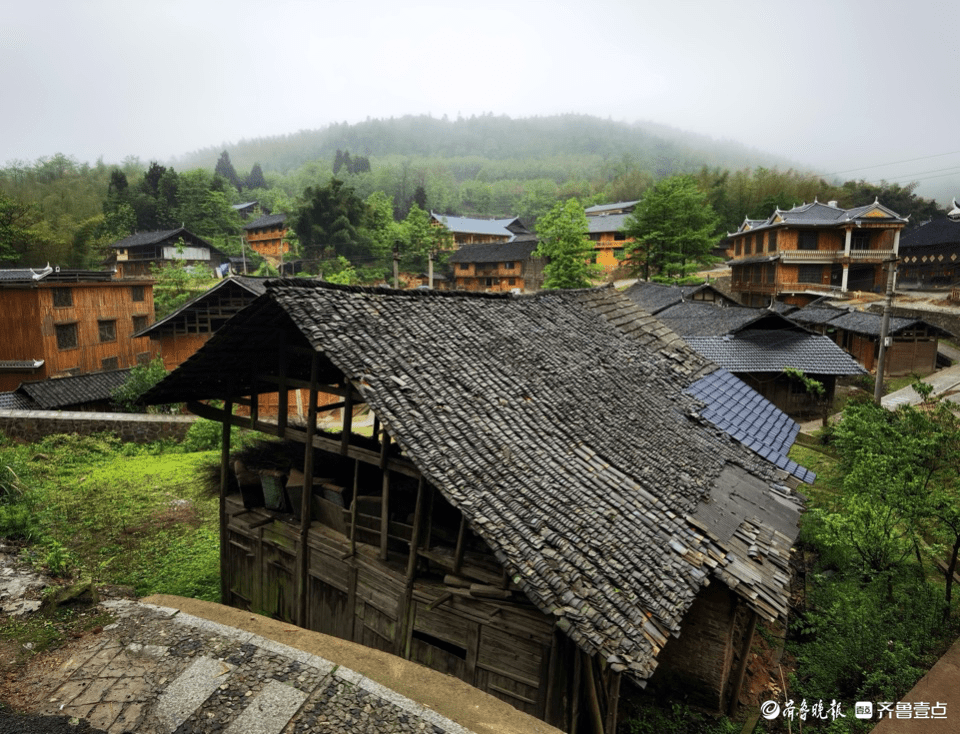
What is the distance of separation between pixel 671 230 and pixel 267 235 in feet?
149

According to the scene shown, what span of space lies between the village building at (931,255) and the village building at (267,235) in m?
58.7

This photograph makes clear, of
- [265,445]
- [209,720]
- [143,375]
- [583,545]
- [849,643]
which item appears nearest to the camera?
[209,720]

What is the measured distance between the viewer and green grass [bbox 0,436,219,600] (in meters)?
11.4

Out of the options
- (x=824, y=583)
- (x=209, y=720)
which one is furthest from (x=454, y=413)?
(x=824, y=583)

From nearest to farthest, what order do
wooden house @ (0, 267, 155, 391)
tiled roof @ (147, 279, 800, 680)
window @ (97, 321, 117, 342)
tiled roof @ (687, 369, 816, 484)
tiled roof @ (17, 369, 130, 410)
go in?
tiled roof @ (147, 279, 800, 680), tiled roof @ (687, 369, 816, 484), tiled roof @ (17, 369, 130, 410), wooden house @ (0, 267, 155, 391), window @ (97, 321, 117, 342)

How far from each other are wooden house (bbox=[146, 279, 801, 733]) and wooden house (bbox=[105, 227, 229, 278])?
4647 centimetres

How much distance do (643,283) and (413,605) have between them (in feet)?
120

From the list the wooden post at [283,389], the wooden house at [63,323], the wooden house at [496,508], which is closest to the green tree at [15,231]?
the wooden house at [63,323]

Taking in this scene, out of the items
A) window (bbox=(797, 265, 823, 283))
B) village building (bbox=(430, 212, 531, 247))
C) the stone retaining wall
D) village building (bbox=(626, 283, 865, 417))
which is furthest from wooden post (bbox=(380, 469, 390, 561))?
village building (bbox=(430, 212, 531, 247))

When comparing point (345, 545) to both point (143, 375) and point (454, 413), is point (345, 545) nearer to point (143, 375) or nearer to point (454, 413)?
point (454, 413)

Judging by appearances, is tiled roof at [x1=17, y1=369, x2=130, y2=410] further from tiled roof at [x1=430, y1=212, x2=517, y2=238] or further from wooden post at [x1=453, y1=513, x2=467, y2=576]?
tiled roof at [x1=430, y1=212, x2=517, y2=238]

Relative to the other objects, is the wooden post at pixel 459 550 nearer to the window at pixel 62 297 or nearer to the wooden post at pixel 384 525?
the wooden post at pixel 384 525

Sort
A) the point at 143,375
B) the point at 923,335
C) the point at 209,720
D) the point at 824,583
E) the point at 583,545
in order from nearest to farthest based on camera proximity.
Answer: the point at 209,720
the point at 583,545
the point at 824,583
the point at 143,375
the point at 923,335

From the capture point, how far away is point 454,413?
7.50m
